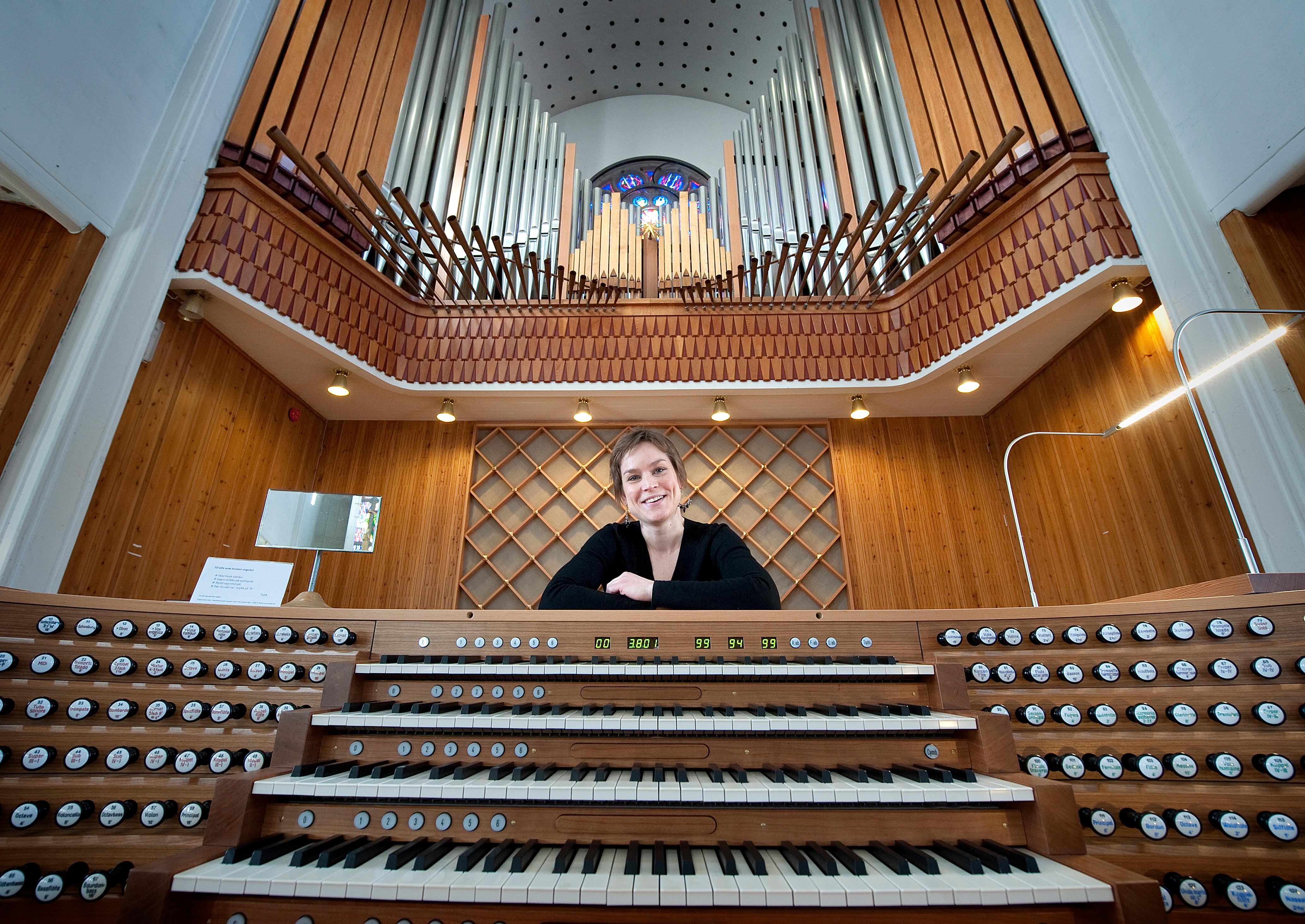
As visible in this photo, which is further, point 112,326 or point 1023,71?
point 1023,71

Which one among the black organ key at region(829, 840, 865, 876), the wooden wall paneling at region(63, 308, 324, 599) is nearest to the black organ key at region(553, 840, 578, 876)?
the black organ key at region(829, 840, 865, 876)

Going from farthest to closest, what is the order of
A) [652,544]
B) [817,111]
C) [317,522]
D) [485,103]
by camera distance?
[485,103], [817,111], [317,522], [652,544]

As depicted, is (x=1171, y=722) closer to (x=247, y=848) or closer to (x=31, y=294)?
(x=247, y=848)

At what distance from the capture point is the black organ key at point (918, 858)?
985 mm

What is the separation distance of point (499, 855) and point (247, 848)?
497 mm

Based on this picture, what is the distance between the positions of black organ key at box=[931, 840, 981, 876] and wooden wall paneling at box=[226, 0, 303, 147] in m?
4.58

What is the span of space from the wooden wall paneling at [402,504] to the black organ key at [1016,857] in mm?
4056

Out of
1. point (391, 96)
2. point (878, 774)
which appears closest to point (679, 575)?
point (878, 774)

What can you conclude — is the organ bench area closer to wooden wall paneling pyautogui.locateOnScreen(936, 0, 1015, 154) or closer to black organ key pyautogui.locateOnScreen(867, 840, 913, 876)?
black organ key pyautogui.locateOnScreen(867, 840, 913, 876)

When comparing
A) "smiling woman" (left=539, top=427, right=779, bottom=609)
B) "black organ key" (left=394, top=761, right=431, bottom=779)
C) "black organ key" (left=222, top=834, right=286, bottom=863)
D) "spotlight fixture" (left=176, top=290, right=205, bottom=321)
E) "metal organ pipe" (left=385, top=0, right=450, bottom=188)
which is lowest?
"black organ key" (left=222, top=834, right=286, bottom=863)

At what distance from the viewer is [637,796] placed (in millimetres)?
1108

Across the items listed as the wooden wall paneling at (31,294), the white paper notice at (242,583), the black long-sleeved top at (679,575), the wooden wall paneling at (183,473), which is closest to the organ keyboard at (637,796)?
the black long-sleeved top at (679,575)

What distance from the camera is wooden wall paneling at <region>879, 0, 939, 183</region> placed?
397cm

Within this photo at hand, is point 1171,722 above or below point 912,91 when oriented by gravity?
below
